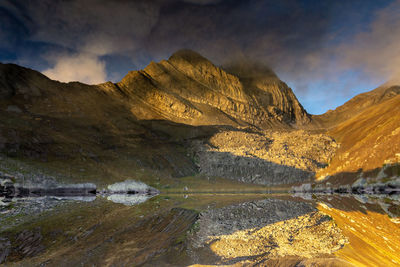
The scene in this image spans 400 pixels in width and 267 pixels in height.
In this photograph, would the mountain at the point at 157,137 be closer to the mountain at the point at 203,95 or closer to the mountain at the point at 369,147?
the mountain at the point at 369,147

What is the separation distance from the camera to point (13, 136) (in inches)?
1539

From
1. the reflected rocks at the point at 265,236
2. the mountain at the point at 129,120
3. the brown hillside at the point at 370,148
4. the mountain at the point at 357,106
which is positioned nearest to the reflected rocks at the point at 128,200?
the reflected rocks at the point at 265,236

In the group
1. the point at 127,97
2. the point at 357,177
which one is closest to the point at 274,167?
the point at 357,177

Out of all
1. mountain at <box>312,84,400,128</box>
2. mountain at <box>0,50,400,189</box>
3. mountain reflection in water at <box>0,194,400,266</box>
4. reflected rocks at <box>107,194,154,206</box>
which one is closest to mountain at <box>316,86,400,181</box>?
mountain at <box>0,50,400,189</box>

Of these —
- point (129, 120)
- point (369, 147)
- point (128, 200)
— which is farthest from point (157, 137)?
point (369, 147)

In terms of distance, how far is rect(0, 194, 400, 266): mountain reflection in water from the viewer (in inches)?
318

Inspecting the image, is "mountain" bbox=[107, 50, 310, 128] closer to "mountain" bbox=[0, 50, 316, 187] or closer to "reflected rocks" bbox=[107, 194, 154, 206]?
"mountain" bbox=[0, 50, 316, 187]

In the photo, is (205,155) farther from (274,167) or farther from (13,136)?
(13,136)

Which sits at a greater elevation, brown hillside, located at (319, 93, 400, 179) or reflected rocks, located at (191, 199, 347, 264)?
brown hillside, located at (319, 93, 400, 179)

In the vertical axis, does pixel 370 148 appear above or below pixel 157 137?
below

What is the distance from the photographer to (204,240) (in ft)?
34.9

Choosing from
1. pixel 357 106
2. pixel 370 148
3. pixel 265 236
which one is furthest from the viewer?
pixel 357 106

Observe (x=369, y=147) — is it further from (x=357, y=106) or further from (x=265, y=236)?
(x=357, y=106)

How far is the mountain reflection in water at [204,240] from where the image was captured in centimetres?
807
